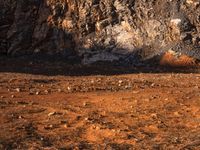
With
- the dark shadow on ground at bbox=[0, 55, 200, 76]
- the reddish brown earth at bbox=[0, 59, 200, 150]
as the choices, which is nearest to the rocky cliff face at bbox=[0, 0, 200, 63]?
the dark shadow on ground at bbox=[0, 55, 200, 76]

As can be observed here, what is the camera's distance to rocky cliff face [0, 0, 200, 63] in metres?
19.1

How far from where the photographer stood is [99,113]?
10203 mm

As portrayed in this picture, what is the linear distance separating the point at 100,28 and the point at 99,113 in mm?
9939

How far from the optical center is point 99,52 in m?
19.2

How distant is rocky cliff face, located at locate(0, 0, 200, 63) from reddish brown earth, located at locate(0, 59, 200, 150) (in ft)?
14.5

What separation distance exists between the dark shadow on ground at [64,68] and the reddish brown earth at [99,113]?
6.77 ft

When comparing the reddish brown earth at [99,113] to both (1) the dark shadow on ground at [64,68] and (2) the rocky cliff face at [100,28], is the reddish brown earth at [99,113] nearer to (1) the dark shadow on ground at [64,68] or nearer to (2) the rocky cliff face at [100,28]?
(1) the dark shadow on ground at [64,68]

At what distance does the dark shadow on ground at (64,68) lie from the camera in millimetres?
16781

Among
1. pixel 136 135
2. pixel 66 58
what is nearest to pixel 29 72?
pixel 66 58

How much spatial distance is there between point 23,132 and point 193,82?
20.8ft

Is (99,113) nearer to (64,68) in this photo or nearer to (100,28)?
(64,68)

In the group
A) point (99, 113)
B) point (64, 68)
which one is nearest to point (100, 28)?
point (64, 68)

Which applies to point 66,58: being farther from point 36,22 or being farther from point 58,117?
point 58,117

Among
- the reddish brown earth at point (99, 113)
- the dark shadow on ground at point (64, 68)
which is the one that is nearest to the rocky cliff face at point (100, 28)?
the dark shadow on ground at point (64, 68)
